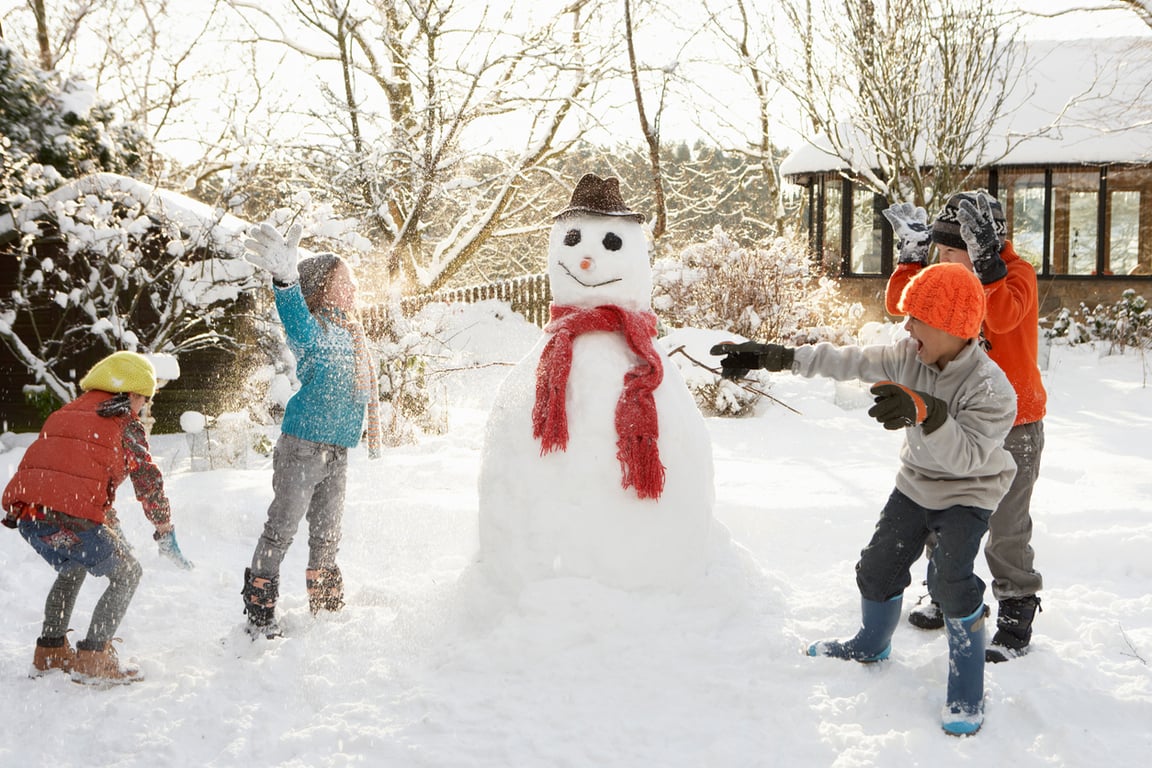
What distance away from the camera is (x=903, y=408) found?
2.56 metres

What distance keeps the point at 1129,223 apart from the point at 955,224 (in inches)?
639

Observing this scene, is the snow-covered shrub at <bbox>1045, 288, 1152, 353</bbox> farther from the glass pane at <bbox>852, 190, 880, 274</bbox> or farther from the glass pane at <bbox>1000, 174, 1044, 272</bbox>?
the glass pane at <bbox>852, 190, 880, 274</bbox>

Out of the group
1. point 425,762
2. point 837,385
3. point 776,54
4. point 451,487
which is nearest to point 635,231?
point 425,762

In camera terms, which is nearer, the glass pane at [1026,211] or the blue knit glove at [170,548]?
the blue knit glove at [170,548]

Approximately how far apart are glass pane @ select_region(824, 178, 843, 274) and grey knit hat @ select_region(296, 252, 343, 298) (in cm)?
1571

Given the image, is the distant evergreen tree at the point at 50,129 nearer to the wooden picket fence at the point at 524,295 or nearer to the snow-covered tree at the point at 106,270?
the snow-covered tree at the point at 106,270

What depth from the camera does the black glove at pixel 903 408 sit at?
2.55 meters

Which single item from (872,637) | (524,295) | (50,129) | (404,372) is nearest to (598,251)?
(872,637)

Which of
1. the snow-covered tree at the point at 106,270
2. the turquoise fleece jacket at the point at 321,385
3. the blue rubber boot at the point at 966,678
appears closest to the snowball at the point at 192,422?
the snow-covered tree at the point at 106,270

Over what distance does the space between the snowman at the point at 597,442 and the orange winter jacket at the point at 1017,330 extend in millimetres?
1022

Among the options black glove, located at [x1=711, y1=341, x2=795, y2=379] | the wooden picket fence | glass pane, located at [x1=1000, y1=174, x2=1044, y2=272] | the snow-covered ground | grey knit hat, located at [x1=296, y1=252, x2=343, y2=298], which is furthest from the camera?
glass pane, located at [x1=1000, y1=174, x2=1044, y2=272]

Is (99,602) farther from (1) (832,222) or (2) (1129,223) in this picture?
(2) (1129,223)

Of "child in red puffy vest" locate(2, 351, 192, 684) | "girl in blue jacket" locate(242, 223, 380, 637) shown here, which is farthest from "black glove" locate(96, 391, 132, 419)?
"girl in blue jacket" locate(242, 223, 380, 637)

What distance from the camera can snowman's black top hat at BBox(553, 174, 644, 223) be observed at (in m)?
3.71
